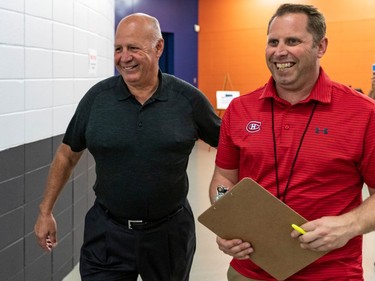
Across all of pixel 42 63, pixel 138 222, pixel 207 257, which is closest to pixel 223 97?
pixel 207 257

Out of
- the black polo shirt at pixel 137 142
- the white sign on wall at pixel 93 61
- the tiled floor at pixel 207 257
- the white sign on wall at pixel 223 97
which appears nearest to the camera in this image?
the black polo shirt at pixel 137 142

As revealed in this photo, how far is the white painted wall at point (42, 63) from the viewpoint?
7.95 feet

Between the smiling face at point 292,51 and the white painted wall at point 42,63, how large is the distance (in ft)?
4.75

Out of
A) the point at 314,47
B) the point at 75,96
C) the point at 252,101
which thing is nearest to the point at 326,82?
the point at 314,47

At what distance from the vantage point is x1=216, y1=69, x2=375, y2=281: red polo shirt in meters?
1.49

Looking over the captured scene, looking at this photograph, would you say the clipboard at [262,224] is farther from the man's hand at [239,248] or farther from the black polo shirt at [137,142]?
the black polo shirt at [137,142]

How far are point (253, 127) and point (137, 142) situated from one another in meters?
0.60

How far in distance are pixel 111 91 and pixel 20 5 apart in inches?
32.7

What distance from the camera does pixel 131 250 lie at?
2.07m

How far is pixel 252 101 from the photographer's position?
5.55 ft

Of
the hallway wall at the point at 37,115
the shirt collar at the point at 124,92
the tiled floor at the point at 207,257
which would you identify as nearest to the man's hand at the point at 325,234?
the shirt collar at the point at 124,92

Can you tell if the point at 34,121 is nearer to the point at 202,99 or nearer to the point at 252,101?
the point at 202,99

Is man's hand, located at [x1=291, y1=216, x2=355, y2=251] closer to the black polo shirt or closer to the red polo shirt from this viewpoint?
the red polo shirt

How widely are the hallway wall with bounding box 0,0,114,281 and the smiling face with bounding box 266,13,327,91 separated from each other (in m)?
1.45
